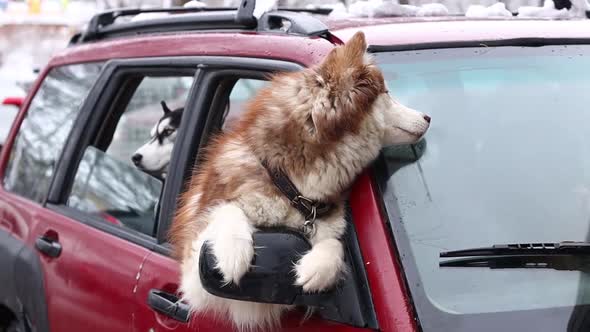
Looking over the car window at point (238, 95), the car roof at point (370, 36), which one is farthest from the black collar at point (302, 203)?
the car window at point (238, 95)

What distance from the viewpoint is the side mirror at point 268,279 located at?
7.63 ft

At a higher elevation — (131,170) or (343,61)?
(343,61)

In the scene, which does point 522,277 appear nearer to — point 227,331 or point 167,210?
point 227,331

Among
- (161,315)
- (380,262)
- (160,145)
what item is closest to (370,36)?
(380,262)

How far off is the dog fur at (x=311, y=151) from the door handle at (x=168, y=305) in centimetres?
24

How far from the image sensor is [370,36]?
2.82 m

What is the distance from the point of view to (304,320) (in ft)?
7.97

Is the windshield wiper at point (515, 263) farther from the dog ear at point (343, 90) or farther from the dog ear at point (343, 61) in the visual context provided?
the dog ear at point (343, 61)

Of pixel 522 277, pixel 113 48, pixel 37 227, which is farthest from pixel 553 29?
pixel 37 227

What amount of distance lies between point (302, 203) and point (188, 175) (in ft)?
2.72

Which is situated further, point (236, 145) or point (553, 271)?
point (236, 145)

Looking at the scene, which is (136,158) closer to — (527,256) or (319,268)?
(319,268)

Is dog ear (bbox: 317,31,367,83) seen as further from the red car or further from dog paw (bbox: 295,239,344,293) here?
dog paw (bbox: 295,239,344,293)

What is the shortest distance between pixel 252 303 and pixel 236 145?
0.47m
